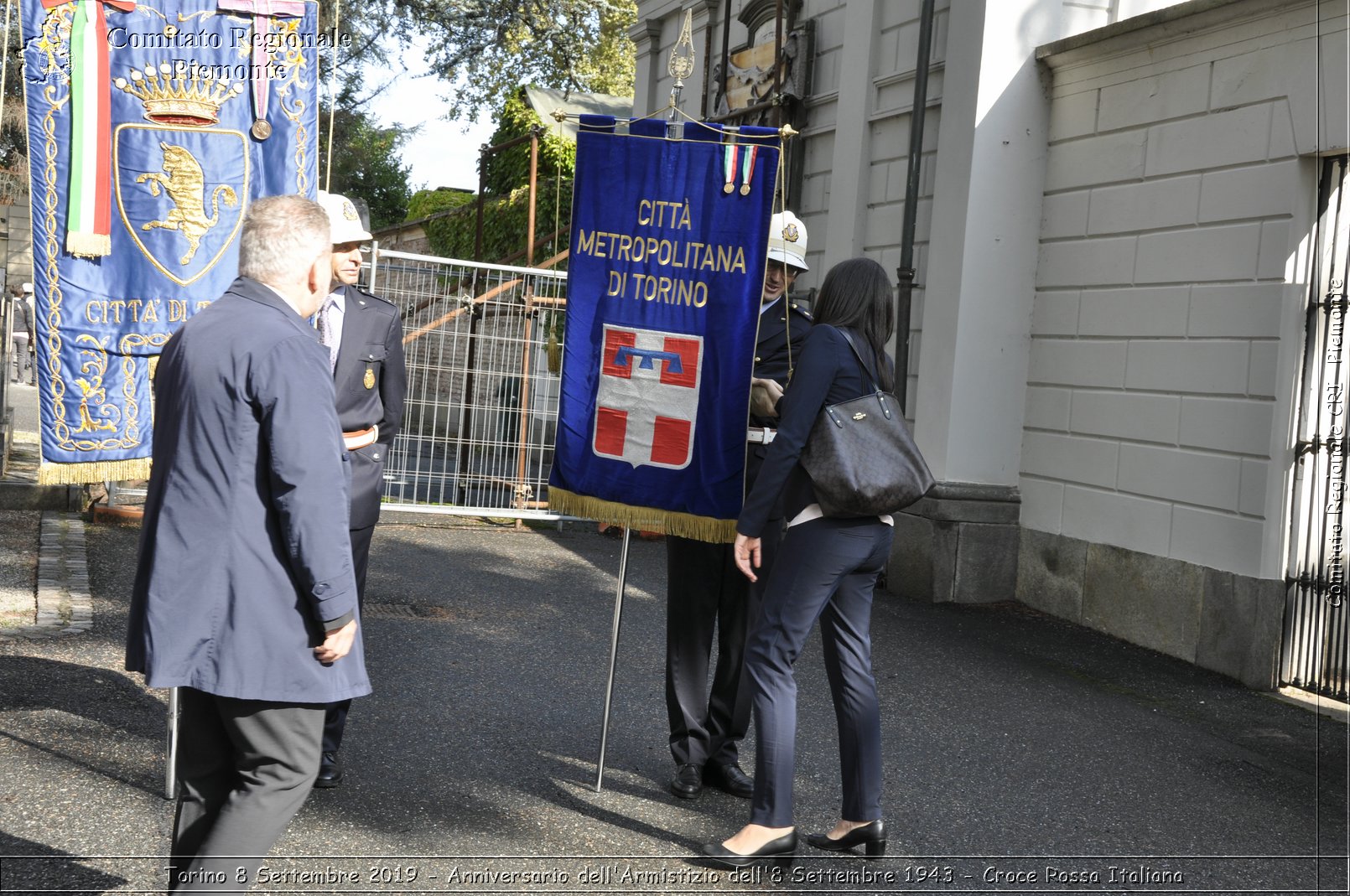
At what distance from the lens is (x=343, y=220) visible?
15.6ft

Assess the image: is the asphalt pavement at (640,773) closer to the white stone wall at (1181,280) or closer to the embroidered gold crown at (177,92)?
the white stone wall at (1181,280)

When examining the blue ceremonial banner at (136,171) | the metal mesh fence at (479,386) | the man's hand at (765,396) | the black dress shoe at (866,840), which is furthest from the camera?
the metal mesh fence at (479,386)

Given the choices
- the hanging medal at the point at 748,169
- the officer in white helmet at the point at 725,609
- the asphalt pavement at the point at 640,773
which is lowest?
the asphalt pavement at the point at 640,773

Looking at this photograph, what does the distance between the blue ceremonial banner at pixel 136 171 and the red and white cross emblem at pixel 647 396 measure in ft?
4.99

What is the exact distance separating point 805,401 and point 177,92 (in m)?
2.83

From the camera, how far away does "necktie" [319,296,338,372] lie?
4.74 m

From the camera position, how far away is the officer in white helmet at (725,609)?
488 cm

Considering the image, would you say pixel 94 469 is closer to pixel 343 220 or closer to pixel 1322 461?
pixel 343 220

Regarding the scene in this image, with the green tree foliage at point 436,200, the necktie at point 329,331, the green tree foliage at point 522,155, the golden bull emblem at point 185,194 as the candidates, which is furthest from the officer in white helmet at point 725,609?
the green tree foliage at point 436,200

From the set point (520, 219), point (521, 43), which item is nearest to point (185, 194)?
A: point (520, 219)

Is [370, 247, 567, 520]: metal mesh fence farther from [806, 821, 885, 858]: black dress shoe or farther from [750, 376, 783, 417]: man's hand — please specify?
[806, 821, 885, 858]: black dress shoe

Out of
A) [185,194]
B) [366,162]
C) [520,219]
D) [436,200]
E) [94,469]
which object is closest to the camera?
[185,194]

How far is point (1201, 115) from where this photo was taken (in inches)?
320

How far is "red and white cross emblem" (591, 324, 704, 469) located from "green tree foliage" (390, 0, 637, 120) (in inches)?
981
